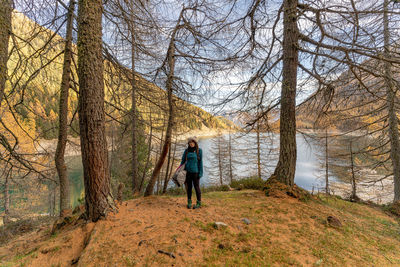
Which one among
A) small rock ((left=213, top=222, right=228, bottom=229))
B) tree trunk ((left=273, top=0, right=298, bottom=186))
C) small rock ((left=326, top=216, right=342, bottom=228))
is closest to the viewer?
small rock ((left=213, top=222, right=228, bottom=229))

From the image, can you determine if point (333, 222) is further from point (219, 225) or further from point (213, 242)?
point (213, 242)

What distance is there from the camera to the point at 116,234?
230cm

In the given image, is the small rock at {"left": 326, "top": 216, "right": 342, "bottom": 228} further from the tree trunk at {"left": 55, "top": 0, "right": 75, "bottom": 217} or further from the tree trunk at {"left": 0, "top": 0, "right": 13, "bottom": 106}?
the tree trunk at {"left": 55, "top": 0, "right": 75, "bottom": 217}

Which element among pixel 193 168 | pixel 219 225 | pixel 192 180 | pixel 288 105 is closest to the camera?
pixel 219 225

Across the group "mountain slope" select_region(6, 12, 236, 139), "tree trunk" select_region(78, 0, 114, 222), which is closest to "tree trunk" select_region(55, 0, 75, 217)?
"mountain slope" select_region(6, 12, 236, 139)

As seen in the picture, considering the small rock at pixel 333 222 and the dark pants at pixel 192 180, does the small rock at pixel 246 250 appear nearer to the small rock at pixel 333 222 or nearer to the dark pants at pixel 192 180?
the dark pants at pixel 192 180

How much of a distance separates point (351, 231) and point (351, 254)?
912 millimetres

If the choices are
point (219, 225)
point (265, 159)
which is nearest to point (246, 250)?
point (219, 225)

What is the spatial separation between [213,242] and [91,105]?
2.66 meters

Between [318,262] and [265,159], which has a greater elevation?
[318,262]

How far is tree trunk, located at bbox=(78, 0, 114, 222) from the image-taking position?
244 centimetres

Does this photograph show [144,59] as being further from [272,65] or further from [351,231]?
[351,231]

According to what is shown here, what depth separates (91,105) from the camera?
246 centimetres

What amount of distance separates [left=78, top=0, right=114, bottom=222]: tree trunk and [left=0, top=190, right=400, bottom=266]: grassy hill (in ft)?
1.61
